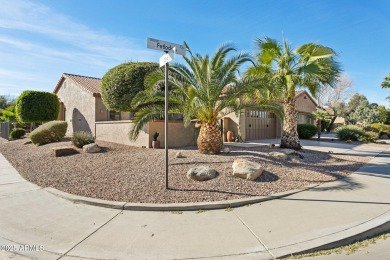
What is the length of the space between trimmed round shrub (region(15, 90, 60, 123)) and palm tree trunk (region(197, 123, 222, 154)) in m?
16.1

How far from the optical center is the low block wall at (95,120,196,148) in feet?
36.3

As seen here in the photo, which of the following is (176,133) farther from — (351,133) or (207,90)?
(351,133)

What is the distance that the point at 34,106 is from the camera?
18.7m

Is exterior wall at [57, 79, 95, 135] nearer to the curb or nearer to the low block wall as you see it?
the low block wall

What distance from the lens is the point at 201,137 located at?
8.88 metres

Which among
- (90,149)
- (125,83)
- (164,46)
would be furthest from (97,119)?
(164,46)

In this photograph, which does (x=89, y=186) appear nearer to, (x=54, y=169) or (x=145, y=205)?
(x=145, y=205)

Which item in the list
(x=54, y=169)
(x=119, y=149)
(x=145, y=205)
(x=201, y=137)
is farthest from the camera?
(x=119, y=149)

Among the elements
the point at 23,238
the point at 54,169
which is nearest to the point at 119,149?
the point at 54,169

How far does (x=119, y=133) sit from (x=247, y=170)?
328 inches

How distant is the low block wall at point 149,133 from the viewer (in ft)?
36.3

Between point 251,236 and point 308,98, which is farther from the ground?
point 308,98

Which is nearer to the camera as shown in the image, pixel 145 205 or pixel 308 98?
pixel 145 205

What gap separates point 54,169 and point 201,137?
517 centimetres
